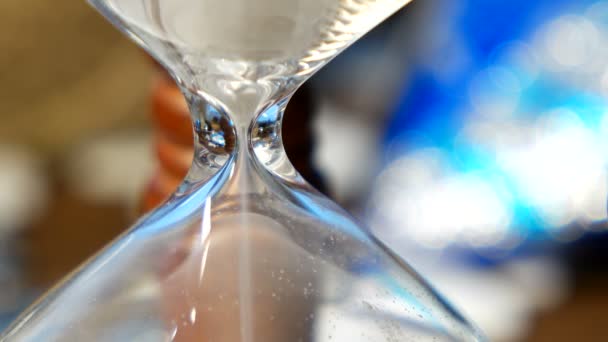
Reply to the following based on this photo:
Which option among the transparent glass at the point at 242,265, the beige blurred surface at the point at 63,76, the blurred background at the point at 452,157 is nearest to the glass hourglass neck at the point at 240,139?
the transparent glass at the point at 242,265

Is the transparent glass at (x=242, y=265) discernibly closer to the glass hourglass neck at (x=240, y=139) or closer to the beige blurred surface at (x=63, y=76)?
the glass hourglass neck at (x=240, y=139)

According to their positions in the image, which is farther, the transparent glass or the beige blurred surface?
the beige blurred surface

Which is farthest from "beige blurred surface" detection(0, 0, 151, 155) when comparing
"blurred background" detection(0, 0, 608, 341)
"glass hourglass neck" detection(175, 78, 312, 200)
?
"glass hourglass neck" detection(175, 78, 312, 200)

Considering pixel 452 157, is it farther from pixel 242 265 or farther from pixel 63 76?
pixel 242 265

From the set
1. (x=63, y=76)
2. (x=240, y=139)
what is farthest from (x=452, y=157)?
(x=240, y=139)

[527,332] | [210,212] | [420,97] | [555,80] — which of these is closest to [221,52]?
[210,212]

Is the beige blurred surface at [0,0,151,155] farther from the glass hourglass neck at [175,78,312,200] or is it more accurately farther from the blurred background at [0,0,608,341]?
the glass hourglass neck at [175,78,312,200]
